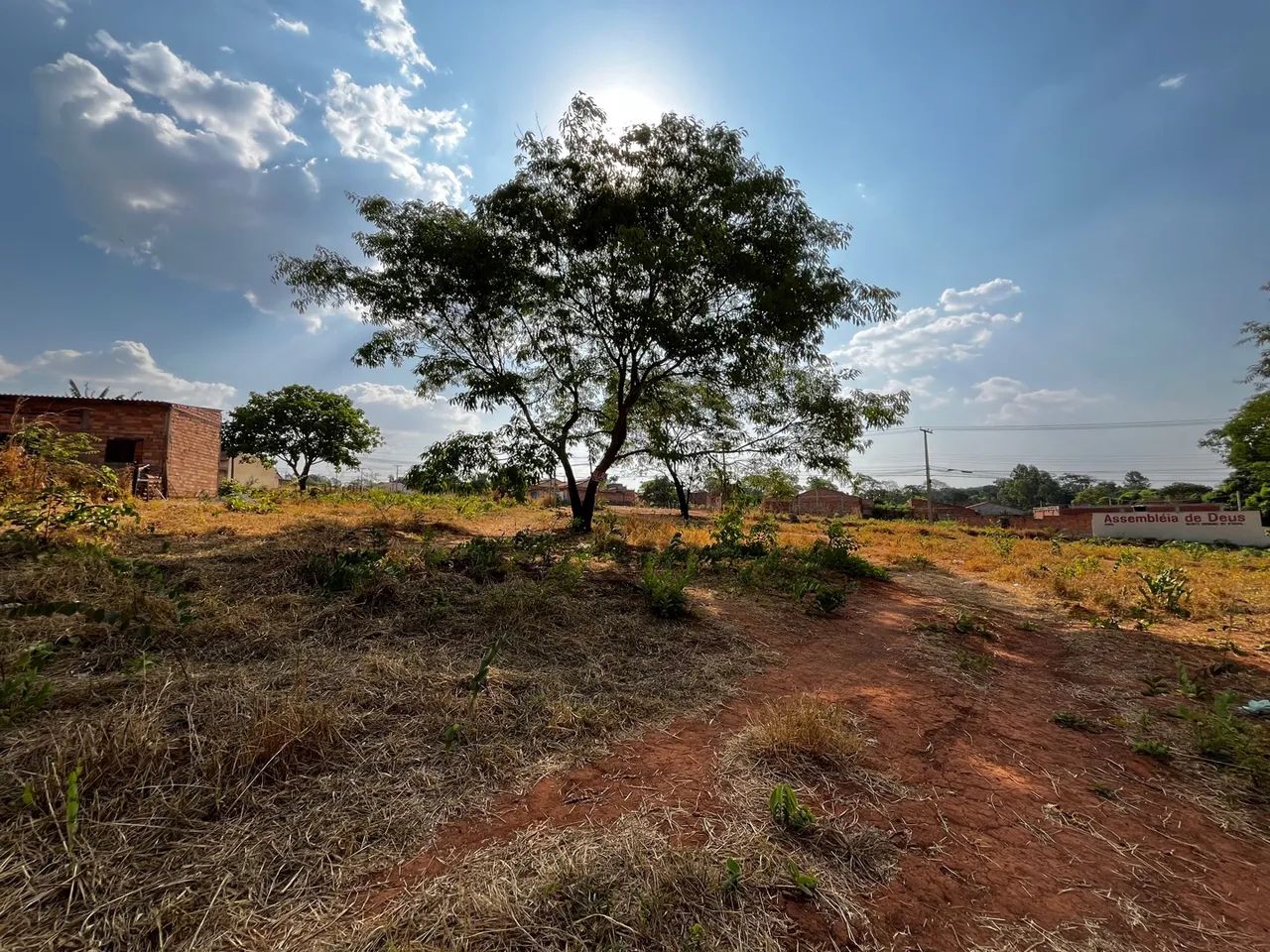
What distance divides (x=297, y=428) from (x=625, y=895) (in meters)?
36.1

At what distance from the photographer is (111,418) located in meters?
15.3

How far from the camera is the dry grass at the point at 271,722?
5.13 feet

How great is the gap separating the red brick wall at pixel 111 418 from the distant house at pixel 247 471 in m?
8.68

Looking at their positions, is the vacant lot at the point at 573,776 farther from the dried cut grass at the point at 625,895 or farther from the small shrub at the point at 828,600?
the small shrub at the point at 828,600

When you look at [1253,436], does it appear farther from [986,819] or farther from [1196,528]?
[986,819]

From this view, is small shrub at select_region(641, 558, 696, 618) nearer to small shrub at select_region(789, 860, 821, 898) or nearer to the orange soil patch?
the orange soil patch

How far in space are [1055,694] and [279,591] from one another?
6.14 metres

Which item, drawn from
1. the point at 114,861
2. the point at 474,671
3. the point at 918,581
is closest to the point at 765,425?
the point at 918,581

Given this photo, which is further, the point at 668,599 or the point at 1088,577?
the point at 1088,577

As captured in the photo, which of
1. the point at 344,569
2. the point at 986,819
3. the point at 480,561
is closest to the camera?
the point at 986,819

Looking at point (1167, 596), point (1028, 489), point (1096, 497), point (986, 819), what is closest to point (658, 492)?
point (1167, 596)

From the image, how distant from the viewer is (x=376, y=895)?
1632mm

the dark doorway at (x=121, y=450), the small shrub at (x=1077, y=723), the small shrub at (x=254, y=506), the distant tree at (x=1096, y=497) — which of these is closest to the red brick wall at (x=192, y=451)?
the dark doorway at (x=121, y=450)

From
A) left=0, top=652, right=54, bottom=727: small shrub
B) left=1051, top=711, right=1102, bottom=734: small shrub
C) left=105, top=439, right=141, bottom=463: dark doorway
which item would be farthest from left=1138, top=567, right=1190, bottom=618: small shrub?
left=105, top=439, right=141, bottom=463: dark doorway
